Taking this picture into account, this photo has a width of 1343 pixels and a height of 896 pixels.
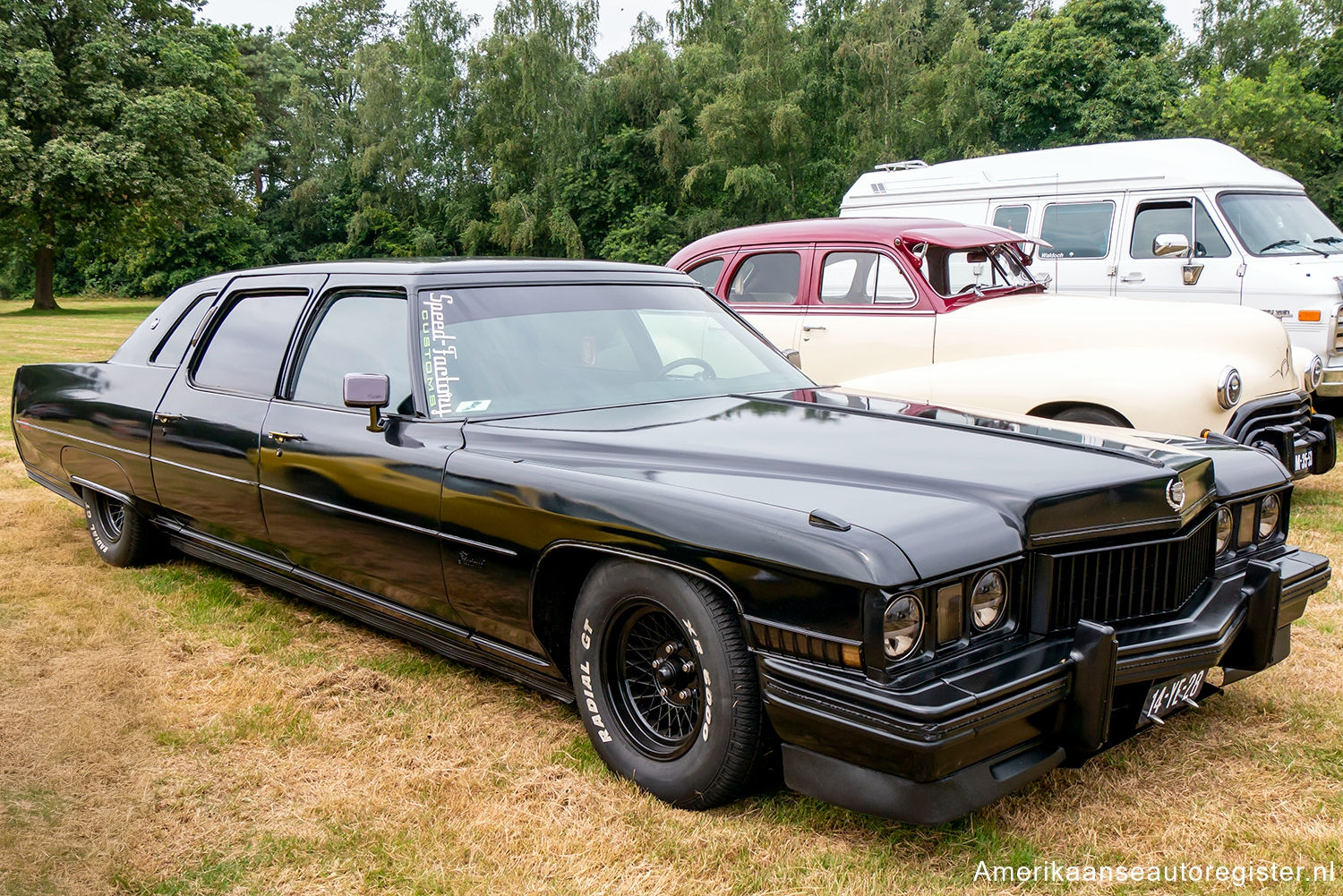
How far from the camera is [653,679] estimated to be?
9.84 feet

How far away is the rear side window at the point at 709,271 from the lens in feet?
26.5

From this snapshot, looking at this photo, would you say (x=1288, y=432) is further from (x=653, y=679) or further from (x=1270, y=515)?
(x=653, y=679)

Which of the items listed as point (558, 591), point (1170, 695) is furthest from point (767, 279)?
point (1170, 695)

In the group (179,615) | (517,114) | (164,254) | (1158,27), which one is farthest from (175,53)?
(179,615)

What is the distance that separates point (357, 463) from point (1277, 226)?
8.88 meters

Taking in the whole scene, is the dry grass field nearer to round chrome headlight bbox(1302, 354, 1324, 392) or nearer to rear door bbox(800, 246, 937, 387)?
round chrome headlight bbox(1302, 354, 1324, 392)

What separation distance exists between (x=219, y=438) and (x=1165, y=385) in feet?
15.3

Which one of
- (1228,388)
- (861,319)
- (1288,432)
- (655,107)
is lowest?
(1288,432)

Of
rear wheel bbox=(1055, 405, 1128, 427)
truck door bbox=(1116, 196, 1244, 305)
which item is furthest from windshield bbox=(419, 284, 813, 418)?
truck door bbox=(1116, 196, 1244, 305)

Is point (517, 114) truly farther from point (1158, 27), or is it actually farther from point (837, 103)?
point (1158, 27)

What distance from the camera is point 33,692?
388 centimetres

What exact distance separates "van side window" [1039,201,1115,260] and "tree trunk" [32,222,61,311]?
3569 cm

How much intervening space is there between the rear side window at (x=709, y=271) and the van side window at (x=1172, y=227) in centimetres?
396

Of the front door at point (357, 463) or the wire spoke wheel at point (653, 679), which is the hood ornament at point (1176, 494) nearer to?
the wire spoke wheel at point (653, 679)
